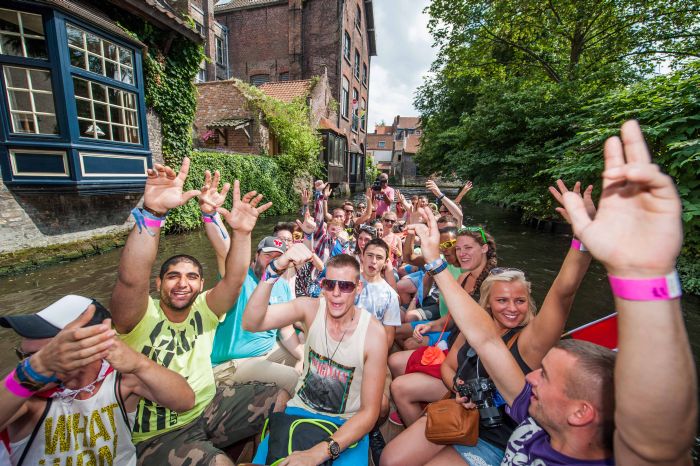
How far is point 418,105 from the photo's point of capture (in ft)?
86.2

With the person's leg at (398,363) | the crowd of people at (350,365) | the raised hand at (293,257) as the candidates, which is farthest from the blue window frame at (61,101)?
the person's leg at (398,363)

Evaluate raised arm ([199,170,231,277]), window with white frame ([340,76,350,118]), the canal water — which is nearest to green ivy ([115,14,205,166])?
the canal water

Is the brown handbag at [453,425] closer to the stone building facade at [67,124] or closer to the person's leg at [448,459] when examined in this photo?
the person's leg at [448,459]

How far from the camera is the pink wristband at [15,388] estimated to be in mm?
1216

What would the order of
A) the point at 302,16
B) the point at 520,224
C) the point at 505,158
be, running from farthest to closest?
the point at 302,16 < the point at 520,224 < the point at 505,158

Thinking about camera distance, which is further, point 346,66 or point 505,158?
point 346,66

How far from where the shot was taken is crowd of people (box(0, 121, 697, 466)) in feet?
2.70

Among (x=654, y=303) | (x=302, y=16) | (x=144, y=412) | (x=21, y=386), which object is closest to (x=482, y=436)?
(x=654, y=303)

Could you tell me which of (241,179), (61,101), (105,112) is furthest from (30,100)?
(241,179)

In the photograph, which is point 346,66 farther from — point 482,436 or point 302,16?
point 482,436

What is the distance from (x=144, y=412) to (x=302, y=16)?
85.5 feet

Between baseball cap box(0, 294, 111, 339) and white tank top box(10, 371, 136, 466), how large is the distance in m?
0.39

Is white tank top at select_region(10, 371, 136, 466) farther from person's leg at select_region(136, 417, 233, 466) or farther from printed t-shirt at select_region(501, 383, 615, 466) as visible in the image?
printed t-shirt at select_region(501, 383, 615, 466)

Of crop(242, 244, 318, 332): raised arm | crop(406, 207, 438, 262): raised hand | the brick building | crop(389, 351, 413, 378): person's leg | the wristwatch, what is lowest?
crop(389, 351, 413, 378): person's leg
